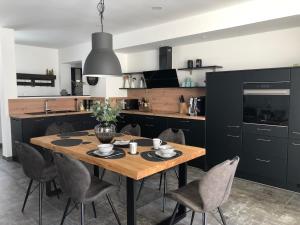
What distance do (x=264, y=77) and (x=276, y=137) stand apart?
0.85 metres

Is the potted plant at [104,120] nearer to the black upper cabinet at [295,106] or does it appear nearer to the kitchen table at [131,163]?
the kitchen table at [131,163]

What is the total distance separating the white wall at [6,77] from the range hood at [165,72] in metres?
2.66

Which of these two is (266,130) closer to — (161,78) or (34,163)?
(161,78)

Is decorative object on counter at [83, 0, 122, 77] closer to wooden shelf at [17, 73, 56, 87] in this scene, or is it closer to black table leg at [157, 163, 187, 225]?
black table leg at [157, 163, 187, 225]

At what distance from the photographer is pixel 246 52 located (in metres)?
4.21

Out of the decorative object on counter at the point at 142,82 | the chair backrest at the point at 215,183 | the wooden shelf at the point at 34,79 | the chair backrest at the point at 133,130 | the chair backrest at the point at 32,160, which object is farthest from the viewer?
the wooden shelf at the point at 34,79

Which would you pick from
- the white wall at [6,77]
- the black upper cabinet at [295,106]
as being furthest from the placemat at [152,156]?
the white wall at [6,77]

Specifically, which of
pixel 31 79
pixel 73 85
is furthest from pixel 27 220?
pixel 73 85

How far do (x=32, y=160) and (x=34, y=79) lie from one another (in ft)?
15.3

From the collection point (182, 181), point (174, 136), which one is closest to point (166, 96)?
point (174, 136)

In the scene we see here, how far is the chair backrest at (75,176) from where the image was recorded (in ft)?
6.86

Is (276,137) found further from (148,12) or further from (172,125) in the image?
(148,12)

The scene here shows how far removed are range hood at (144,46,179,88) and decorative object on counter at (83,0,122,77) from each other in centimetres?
210

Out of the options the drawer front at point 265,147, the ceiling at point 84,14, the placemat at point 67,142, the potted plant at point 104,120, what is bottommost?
the drawer front at point 265,147
